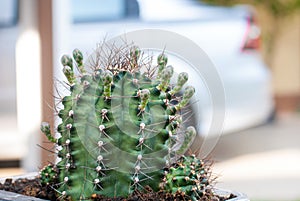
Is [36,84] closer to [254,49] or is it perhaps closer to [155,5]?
[155,5]

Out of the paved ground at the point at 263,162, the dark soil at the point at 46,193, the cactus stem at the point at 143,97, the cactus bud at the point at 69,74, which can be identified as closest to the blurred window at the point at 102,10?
the paved ground at the point at 263,162

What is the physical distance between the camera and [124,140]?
1.79 m

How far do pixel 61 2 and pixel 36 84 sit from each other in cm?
60

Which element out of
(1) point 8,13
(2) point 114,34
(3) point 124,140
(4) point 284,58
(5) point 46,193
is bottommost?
(5) point 46,193

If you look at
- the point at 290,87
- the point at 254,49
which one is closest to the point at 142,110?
the point at 254,49

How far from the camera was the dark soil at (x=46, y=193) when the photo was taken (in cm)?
185

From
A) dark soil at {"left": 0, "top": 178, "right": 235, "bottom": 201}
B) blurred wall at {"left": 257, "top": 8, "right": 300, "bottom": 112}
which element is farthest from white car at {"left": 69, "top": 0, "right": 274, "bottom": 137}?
blurred wall at {"left": 257, "top": 8, "right": 300, "bottom": 112}

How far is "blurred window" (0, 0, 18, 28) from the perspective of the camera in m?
5.82

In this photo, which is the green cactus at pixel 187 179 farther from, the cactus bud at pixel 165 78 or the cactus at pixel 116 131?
the cactus bud at pixel 165 78

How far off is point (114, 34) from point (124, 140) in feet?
11.6

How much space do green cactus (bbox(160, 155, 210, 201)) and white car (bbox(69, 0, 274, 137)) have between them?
3.73 metres

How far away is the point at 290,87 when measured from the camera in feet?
39.8

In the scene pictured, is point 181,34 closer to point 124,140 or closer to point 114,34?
point 114,34

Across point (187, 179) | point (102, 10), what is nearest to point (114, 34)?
point (102, 10)
